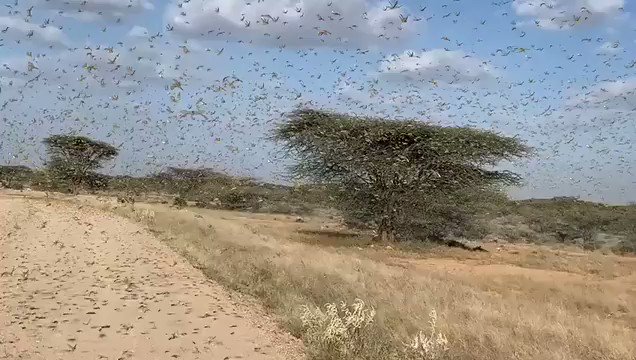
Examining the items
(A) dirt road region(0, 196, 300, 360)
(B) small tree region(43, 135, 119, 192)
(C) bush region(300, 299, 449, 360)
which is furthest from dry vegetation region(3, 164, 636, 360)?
(B) small tree region(43, 135, 119, 192)

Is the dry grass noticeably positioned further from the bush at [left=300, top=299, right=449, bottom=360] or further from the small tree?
the small tree

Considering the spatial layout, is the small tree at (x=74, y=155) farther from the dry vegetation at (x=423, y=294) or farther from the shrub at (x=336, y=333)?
the shrub at (x=336, y=333)

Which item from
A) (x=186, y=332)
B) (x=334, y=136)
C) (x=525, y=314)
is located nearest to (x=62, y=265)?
(x=186, y=332)

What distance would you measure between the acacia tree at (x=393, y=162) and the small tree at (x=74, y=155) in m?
40.8

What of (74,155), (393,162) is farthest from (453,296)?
(74,155)

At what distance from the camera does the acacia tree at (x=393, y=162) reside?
36031 millimetres

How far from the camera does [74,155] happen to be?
73.9 m

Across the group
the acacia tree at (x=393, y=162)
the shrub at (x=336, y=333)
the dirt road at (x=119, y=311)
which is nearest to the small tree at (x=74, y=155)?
the acacia tree at (x=393, y=162)

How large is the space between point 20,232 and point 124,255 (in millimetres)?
7146

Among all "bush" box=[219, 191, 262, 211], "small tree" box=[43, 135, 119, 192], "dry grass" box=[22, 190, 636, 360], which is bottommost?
"dry grass" box=[22, 190, 636, 360]

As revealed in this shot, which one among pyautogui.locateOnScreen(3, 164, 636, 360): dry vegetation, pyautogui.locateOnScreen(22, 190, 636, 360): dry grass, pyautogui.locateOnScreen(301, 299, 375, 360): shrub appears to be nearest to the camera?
pyautogui.locateOnScreen(301, 299, 375, 360): shrub

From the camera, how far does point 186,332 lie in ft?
33.2

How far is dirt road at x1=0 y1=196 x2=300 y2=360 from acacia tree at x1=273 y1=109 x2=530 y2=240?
17.9 m

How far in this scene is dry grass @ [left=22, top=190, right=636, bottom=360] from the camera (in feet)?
30.6
